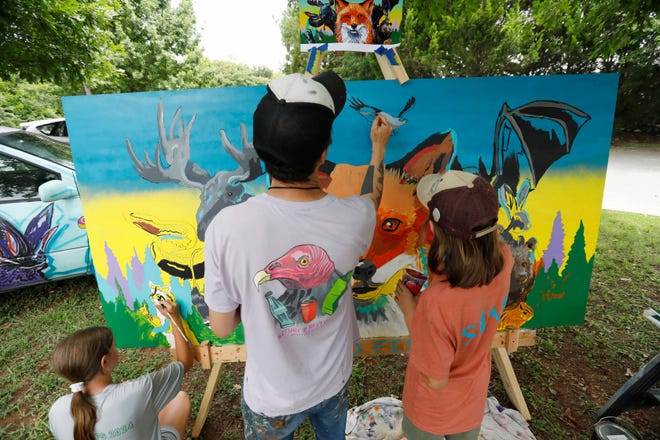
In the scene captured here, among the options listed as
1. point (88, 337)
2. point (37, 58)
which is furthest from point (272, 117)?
point (37, 58)

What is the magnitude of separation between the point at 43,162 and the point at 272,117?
3.50 metres

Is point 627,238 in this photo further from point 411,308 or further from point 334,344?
point 334,344

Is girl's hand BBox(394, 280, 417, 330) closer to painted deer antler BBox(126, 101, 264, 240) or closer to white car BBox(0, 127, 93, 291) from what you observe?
painted deer antler BBox(126, 101, 264, 240)

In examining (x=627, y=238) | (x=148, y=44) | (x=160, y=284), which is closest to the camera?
(x=160, y=284)

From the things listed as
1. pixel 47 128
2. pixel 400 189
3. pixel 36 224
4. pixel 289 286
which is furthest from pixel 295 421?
pixel 47 128

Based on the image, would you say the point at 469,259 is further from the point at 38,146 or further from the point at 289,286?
the point at 38,146

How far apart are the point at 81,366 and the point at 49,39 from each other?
476cm

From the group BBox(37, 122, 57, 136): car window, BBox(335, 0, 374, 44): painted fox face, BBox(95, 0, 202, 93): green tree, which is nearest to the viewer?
BBox(335, 0, 374, 44): painted fox face

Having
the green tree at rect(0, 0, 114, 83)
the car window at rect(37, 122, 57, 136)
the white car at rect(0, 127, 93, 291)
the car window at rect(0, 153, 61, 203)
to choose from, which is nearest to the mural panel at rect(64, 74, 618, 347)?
the white car at rect(0, 127, 93, 291)

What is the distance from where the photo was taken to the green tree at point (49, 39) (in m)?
3.63

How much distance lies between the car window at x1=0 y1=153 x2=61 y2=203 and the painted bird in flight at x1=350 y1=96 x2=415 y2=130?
3109mm

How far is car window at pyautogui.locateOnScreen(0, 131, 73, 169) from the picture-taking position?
3.21 metres

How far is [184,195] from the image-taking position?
162 centimetres

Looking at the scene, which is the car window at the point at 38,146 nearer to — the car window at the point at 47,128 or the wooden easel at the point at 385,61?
the wooden easel at the point at 385,61
